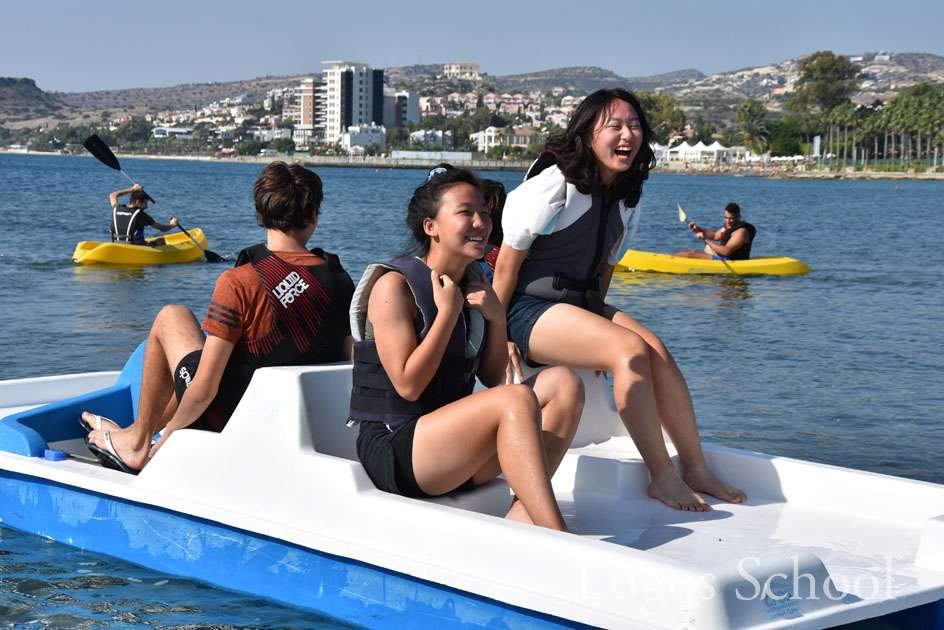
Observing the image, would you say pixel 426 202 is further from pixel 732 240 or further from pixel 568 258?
pixel 732 240

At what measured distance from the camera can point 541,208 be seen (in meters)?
4.39

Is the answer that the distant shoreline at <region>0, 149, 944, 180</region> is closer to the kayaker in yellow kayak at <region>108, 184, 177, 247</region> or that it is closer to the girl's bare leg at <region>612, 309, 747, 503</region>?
the kayaker in yellow kayak at <region>108, 184, 177, 247</region>

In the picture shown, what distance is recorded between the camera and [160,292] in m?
16.6

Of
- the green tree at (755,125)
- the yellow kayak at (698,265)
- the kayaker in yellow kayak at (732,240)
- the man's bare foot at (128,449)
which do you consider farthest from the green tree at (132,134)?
the man's bare foot at (128,449)

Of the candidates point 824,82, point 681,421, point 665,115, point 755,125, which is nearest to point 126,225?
point 681,421

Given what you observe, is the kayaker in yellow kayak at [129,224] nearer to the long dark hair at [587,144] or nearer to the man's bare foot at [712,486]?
the long dark hair at [587,144]

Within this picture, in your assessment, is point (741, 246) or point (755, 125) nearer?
point (741, 246)

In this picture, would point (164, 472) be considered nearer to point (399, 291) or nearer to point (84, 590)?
point (84, 590)

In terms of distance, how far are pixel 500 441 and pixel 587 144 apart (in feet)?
5.06

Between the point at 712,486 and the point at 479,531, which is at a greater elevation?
the point at 479,531

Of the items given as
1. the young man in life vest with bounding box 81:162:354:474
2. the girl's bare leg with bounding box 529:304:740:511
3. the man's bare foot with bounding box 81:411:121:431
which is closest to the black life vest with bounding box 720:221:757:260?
the girl's bare leg with bounding box 529:304:740:511

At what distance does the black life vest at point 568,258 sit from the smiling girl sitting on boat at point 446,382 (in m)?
0.73

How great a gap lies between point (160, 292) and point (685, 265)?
28.7ft

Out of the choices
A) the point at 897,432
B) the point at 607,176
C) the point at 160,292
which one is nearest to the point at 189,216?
the point at 160,292
